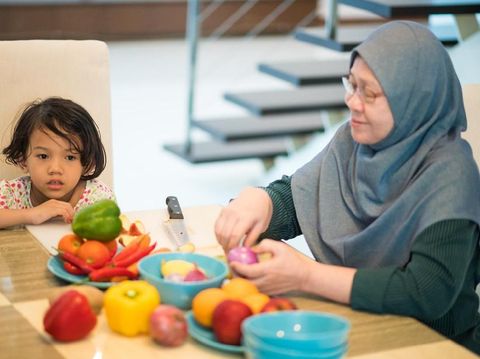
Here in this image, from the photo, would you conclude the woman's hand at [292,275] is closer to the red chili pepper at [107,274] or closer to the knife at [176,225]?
the red chili pepper at [107,274]

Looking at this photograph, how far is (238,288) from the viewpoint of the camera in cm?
154

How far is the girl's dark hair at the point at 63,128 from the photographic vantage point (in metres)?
2.17

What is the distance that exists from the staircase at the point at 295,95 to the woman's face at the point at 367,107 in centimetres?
211

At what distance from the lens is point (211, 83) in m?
7.32

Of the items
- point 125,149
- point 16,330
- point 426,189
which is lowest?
point 125,149

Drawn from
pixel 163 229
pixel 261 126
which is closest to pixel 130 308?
pixel 163 229

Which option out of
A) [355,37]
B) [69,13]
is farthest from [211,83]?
[355,37]

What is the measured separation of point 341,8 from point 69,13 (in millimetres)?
2635

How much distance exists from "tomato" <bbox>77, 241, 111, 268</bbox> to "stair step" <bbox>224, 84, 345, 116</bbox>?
10.1ft

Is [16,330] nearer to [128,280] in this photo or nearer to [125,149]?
[128,280]

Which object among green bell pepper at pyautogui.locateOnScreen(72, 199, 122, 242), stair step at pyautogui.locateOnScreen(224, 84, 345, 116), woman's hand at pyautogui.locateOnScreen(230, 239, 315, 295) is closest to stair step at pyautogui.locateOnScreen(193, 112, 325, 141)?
stair step at pyautogui.locateOnScreen(224, 84, 345, 116)

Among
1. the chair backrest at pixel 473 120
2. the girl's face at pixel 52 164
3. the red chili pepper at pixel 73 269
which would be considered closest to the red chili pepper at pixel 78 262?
the red chili pepper at pixel 73 269

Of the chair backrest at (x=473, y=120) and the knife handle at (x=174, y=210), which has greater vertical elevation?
the chair backrest at (x=473, y=120)

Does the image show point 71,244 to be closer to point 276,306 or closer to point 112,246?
point 112,246
